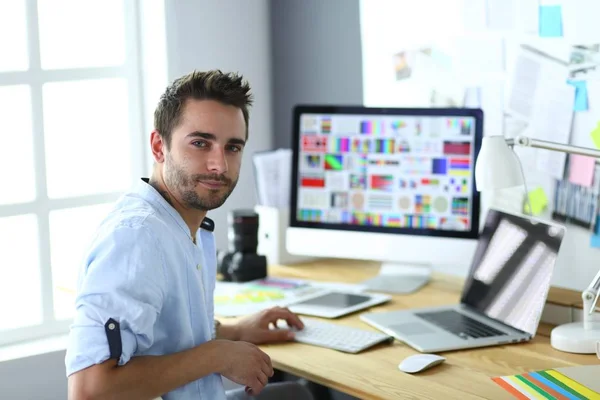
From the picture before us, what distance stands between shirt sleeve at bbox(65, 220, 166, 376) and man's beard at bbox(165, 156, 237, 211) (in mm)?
176

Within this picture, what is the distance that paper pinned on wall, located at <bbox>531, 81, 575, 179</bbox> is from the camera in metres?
2.40

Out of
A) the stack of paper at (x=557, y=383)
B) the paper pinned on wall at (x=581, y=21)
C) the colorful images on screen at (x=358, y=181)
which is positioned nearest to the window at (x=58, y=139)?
the colorful images on screen at (x=358, y=181)

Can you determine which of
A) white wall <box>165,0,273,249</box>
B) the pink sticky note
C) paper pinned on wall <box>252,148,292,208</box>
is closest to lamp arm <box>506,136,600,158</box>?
the pink sticky note

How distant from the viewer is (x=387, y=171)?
2574mm

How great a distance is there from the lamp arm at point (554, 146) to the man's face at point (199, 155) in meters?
0.68

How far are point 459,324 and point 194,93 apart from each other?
87 cm

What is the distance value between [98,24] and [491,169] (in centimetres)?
150

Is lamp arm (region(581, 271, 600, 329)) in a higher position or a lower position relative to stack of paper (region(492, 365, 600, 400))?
higher

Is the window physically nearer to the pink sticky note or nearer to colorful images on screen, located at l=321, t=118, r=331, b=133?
colorful images on screen, located at l=321, t=118, r=331, b=133

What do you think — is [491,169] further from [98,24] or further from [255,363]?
[98,24]

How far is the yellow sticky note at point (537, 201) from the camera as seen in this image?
2496 millimetres

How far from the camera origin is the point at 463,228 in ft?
8.16

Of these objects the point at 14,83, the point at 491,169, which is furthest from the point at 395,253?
the point at 14,83

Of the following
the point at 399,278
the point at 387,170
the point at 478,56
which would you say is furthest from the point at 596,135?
the point at 399,278
